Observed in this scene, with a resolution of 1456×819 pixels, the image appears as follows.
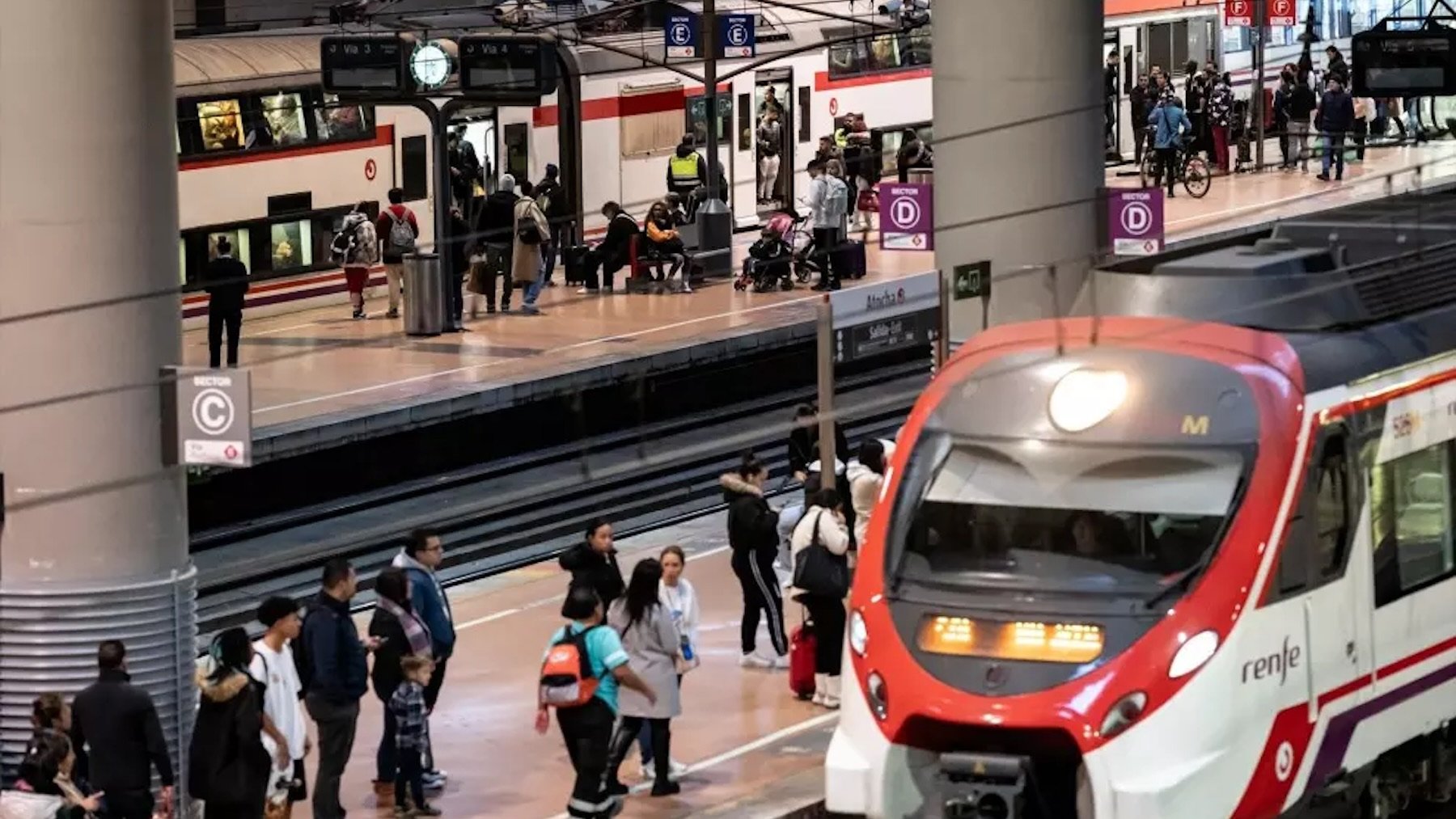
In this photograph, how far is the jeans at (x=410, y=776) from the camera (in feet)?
44.1

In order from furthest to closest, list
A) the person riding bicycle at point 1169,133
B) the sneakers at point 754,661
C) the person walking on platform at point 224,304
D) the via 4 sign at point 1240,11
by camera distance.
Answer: the via 4 sign at point 1240,11 < the person riding bicycle at point 1169,133 < the person walking on platform at point 224,304 < the sneakers at point 754,661

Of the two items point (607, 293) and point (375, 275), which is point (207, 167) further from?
point (607, 293)

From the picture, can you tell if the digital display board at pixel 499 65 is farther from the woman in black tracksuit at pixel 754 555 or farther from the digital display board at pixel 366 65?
the woman in black tracksuit at pixel 754 555

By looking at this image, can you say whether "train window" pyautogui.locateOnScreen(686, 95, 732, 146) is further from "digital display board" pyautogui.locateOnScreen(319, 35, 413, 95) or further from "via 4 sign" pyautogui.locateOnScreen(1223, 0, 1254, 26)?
"via 4 sign" pyautogui.locateOnScreen(1223, 0, 1254, 26)

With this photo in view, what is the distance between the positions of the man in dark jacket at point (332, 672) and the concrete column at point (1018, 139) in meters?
6.13

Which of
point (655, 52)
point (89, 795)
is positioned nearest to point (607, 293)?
point (655, 52)

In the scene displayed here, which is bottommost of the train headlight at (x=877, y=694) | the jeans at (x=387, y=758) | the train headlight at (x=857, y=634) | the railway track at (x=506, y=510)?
the railway track at (x=506, y=510)

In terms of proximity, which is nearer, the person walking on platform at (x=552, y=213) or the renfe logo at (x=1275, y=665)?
the renfe logo at (x=1275, y=665)

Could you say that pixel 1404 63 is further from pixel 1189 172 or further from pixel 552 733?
pixel 552 733

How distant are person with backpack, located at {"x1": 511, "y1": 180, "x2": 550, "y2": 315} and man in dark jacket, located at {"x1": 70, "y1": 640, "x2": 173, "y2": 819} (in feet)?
60.4

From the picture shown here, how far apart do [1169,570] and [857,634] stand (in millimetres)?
1389

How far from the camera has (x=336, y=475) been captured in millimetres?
24625

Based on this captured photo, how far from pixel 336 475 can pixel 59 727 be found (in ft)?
40.6

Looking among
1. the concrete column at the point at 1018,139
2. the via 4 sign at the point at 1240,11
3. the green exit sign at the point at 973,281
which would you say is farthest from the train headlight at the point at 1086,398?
the via 4 sign at the point at 1240,11
